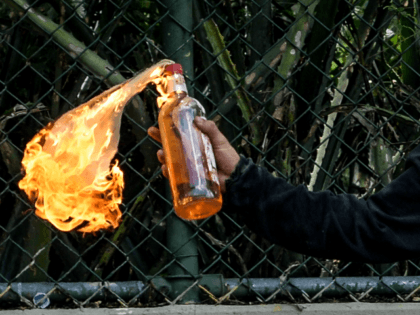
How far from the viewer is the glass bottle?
1.53 metres

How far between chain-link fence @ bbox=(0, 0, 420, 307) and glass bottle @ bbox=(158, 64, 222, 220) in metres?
0.53

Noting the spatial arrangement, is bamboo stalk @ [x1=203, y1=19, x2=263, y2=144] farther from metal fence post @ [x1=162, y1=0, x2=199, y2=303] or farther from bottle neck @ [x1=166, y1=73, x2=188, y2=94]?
bottle neck @ [x1=166, y1=73, x2=188, y2=94]

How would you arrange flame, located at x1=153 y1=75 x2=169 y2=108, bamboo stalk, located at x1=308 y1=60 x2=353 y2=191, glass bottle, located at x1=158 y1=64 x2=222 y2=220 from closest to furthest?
1. glass bottle, located at x1=158 y1=64 x2=222 y2=220
2. flame, located at x1=153 y1=75 x2=169 y2=108
3. bamboo stalk, located at x1=308 y1=60 x2=353 y2=191

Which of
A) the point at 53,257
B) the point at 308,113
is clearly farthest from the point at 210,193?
the point at 53,257

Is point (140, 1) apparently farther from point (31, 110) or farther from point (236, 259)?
point (236, 259)

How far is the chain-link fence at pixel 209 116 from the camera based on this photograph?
2170mm

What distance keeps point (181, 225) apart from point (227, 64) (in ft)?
2.09

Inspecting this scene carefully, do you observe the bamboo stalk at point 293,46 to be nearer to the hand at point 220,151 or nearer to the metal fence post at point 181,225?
the metal fence post at point 181,225

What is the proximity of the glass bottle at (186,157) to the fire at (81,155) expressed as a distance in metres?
0.22

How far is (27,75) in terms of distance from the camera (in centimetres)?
262

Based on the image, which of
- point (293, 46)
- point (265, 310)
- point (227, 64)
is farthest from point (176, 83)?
point (265, 310)

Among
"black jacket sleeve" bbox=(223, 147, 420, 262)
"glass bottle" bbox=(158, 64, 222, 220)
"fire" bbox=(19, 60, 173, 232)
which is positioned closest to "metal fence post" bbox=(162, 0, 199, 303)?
"fire" bbox=(19, 60, 173, 232)

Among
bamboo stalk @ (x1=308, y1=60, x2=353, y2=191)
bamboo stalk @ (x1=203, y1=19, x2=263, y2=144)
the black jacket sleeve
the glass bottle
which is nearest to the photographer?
the black jacket sleeve

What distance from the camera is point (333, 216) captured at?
56.1 inches
